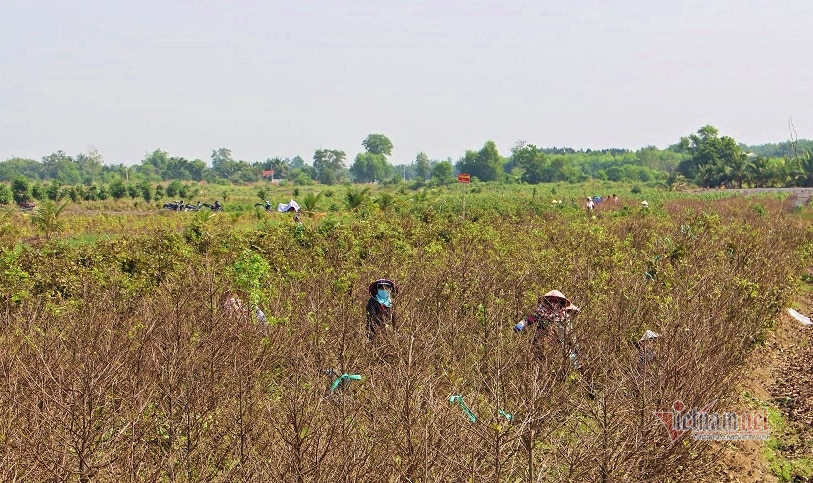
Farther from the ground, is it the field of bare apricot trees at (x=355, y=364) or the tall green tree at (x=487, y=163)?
the tall green tree at (x=487, y=163)

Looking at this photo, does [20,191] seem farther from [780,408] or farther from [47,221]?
[780,408]

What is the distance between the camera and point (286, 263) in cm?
1195

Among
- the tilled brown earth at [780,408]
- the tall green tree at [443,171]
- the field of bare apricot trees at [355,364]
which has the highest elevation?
the tall green tree at [443,171]

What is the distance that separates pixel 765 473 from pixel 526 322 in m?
2.40

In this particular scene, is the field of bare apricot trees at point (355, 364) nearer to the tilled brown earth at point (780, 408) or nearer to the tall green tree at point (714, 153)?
the tilled brown earth at point (780, 408)

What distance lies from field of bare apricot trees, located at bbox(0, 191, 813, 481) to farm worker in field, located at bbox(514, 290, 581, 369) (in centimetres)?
15

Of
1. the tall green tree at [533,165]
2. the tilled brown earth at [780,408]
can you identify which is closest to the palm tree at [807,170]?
the tall green tree at [533,165]

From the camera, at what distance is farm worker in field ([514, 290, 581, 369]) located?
652 centimetres

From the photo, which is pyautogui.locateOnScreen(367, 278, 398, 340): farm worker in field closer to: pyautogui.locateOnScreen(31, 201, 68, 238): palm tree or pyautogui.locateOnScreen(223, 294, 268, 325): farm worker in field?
pyautogui.locateOnScreen(223, 294, 268, 325): farm worker in field

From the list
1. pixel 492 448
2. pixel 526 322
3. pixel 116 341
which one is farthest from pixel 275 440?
pixel 526 322

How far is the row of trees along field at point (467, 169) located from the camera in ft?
176

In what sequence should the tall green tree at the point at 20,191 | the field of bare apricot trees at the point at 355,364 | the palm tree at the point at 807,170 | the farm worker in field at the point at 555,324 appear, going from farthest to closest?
the palm tree at the point at 807,170
the tall green tree at the point at 20,191
the farm worker in field at the point at 555,324
the field of bare apricot trees at the point at 355,364

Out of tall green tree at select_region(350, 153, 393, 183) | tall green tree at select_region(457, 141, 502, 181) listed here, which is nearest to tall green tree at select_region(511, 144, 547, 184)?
tall green tree at select_region(457, 141, 502, 181)

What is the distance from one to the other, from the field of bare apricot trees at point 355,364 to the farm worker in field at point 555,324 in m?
0.15
